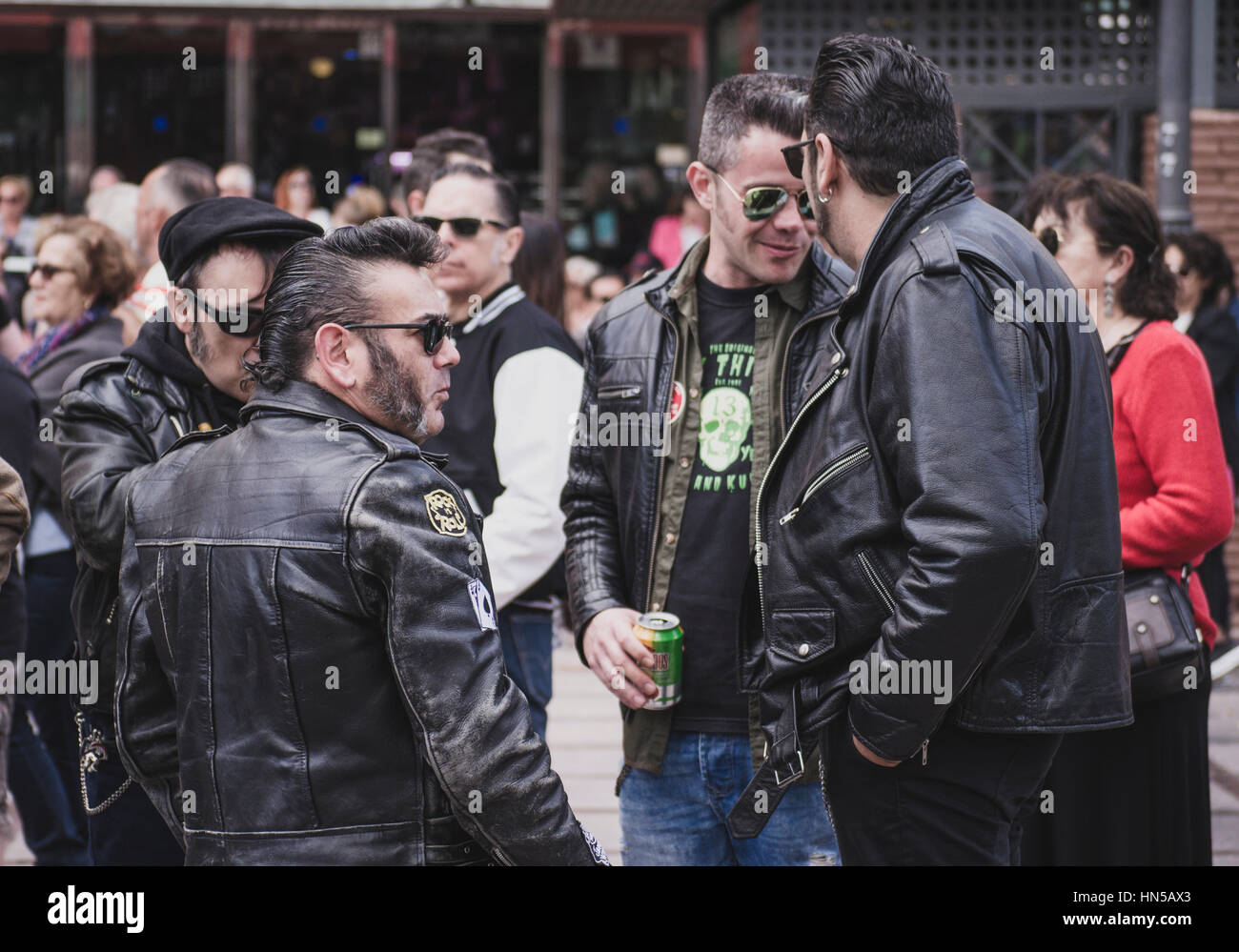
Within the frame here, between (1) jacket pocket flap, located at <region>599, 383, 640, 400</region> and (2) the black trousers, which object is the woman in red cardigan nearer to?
(2) the black trousers

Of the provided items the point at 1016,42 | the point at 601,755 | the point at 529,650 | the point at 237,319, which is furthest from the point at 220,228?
the point at 1016,42

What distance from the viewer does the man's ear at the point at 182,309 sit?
2908mm

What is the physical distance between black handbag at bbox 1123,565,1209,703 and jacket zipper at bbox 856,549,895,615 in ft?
3.93

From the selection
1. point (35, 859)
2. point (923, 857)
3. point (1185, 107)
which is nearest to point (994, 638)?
point (923, 857)

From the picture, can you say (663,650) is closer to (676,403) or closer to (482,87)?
(676,403)

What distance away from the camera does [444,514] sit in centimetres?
221

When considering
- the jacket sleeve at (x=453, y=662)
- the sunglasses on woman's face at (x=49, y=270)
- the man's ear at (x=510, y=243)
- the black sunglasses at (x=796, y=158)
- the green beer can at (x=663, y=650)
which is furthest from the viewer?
the sunglasses on woman's face at (x=49, y=270)

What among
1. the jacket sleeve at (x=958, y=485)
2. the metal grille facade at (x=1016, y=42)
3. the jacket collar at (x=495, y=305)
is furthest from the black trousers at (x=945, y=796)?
the metal grille facade at (x=1016, y=42)

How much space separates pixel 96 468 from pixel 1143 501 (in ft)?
7.74

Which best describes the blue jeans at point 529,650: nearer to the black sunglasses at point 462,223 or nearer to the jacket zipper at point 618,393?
the jacket zipper at point 618,393

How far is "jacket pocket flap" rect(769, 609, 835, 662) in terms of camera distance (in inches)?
97.6

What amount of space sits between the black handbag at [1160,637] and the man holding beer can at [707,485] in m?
0.91

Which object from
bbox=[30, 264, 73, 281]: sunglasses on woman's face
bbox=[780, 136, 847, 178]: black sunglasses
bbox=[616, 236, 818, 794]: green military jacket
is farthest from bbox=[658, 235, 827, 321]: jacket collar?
bbox=[30, 264, 73, 281]: sunglasses on woman's face

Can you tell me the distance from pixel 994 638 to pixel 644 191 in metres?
10.0
